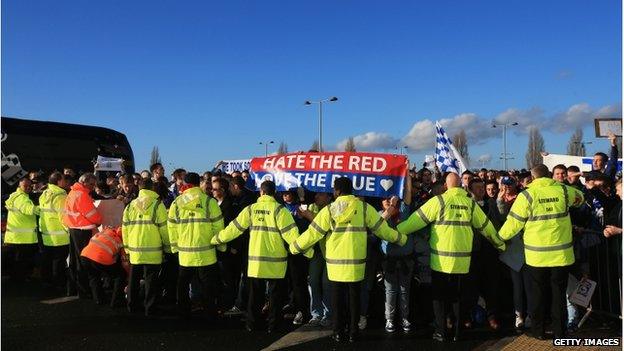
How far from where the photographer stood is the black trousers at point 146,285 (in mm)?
7070

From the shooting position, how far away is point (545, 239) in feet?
19.0

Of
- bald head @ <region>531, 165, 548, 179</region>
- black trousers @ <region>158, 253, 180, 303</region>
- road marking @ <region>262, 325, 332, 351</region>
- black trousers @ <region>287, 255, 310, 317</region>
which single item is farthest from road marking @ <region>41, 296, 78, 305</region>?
bald head @ <region>531, 165, 548, 179</region>

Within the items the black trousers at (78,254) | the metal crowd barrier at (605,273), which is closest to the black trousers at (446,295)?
the metal crowd barrier at (605,273)

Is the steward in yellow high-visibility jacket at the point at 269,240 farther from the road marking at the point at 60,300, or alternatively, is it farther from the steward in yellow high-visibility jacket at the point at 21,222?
the steward in yellow high-visibility jacket at the point at 21,222

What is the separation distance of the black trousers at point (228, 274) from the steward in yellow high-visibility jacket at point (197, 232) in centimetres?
57

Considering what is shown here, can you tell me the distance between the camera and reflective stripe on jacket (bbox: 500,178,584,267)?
19.0ft

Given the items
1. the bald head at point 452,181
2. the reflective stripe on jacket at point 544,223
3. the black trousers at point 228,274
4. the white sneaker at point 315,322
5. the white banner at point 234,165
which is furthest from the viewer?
the white banner at point 234,165

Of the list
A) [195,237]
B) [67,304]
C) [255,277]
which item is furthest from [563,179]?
[67,304]

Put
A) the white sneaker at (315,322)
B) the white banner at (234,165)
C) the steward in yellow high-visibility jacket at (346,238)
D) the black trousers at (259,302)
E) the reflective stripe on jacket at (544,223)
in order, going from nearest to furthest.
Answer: the reflective stripe on jacket at (544,223)
the steward in yellow high-visibility jacket at (346,238)
the black trousers at (259,302)
the white sneaker at (315,322)
the white banner at (234,165)

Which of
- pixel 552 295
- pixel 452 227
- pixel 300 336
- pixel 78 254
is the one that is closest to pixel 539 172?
pixel 452 227

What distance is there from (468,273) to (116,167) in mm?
10956

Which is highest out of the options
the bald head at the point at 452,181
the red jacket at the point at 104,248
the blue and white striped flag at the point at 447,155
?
the blue and white striped flag at the point at 447,155

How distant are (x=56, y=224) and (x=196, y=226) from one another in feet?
11.1

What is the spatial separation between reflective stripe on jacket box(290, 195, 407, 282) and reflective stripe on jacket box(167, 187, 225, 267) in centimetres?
142
